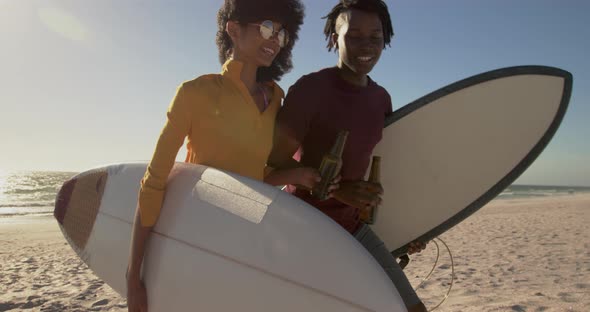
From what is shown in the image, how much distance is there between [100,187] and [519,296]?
4337mm

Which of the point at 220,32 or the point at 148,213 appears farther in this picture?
the point at 220,32

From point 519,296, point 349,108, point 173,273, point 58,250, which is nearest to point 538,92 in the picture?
point 349,108

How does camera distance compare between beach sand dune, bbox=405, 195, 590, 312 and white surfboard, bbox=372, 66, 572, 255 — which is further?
beach sand dune, bbox=405, 195, 590, 312

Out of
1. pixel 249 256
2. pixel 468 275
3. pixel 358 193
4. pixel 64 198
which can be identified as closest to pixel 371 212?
pixel 358 193

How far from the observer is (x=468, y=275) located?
17.5ft

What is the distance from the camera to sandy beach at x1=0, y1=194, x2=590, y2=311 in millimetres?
4219

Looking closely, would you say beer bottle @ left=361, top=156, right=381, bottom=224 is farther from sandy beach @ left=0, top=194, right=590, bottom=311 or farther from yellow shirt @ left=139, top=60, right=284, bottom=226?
sandy beach @ left=0, top=194, right=590, bottom=311

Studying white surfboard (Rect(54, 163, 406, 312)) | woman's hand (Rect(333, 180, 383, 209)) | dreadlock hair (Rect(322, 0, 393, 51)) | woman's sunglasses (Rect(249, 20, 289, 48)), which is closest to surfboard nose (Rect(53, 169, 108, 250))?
white surfboard (Rect(54, 163, 406, 312))

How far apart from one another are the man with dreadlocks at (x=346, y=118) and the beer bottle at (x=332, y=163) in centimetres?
10

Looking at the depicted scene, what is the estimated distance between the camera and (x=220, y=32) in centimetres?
206

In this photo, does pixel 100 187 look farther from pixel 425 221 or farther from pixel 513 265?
pixel 513 265

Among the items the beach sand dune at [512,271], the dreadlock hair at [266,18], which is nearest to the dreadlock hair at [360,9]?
the dreadlock hair at [266,18]

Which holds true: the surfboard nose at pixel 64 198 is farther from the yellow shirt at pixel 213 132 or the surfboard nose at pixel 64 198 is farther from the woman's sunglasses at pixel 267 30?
the woman's sunglasses at pixel 267 30

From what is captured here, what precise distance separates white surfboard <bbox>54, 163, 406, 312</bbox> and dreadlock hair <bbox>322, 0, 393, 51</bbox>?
98cm
